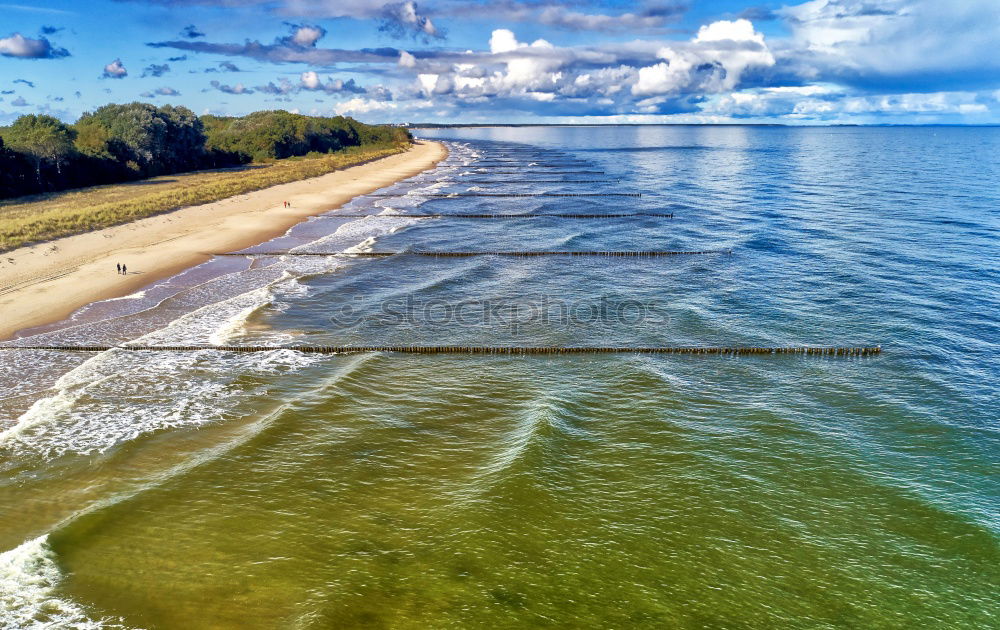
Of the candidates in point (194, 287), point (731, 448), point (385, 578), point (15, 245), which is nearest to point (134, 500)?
point (385, 578)

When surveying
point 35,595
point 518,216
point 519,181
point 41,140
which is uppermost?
point 41,140

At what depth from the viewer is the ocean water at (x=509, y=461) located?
1084cm

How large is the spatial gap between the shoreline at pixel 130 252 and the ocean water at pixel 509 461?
84.5 inches

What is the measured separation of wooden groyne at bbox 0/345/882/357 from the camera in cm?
2241

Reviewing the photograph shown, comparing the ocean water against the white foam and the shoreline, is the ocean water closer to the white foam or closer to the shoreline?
the white foam

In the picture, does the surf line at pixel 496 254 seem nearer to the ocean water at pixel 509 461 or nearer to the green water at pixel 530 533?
the ocean water at pixel 509 461

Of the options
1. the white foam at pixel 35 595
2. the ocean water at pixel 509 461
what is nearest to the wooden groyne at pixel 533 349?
the ocean water at pixel 509 461

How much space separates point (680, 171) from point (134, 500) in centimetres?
10504

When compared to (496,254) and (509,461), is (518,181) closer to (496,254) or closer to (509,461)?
(496,254)

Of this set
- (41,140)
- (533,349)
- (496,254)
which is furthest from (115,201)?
(533,349)

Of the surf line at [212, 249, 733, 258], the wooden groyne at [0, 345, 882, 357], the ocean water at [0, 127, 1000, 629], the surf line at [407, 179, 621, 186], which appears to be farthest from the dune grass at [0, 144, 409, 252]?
the wooden groyne at [0, 345, 882, 357]

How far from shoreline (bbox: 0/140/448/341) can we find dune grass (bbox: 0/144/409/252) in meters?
1.31

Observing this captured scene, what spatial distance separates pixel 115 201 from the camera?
56812 mm

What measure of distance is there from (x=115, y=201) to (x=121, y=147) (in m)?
29.7
